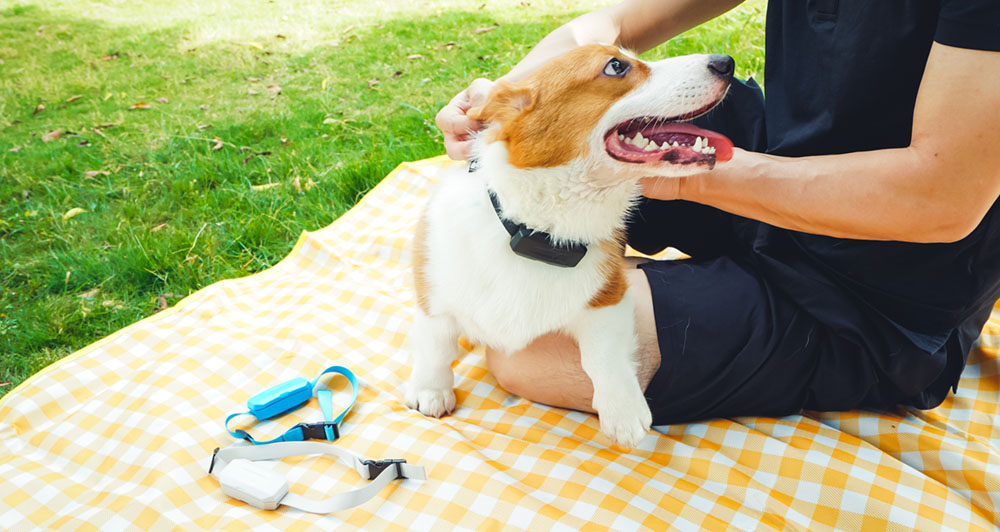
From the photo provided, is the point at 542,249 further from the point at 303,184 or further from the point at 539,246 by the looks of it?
the point at 303,184

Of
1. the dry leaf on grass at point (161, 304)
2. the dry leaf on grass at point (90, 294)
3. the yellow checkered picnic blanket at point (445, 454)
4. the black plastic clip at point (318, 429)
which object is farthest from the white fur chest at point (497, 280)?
the dry leaf on grass at point (90, 294)

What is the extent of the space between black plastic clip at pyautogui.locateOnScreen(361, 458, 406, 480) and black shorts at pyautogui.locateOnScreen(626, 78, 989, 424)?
665mm

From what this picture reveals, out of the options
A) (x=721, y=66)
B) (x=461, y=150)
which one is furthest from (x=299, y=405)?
(x=721, y=66)

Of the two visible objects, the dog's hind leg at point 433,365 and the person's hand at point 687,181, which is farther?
the dog's hind leg at point 433,365

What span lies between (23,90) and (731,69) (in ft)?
17.5

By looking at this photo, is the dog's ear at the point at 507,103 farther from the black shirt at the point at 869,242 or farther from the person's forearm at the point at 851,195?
the black shirt at the point at 869,242

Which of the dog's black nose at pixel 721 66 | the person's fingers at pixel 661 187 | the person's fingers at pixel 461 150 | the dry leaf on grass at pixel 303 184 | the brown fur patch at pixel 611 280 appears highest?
the dog's black nose at pixel 721 66

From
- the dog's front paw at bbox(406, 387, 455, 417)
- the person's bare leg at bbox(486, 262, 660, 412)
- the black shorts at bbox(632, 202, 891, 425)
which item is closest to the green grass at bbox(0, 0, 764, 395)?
the dog's front paw at bbox(406, 387, 455, 417)

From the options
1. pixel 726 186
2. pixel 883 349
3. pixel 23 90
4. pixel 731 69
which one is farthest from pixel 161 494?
pixel 23 90

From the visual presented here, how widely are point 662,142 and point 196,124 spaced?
3.68 metres

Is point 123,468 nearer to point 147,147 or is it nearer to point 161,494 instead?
point 161,494

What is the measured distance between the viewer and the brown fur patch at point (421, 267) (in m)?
1.91

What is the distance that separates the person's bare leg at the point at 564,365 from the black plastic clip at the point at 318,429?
50 cm

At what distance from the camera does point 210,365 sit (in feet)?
7.18
